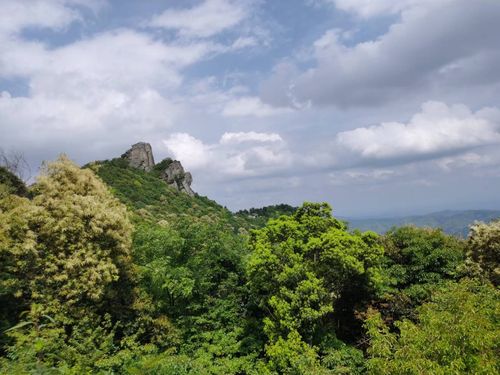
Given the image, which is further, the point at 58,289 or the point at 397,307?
the point at 397,307

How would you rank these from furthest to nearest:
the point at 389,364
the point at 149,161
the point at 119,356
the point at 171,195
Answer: the point at 149,161 < the point at 171,195 < the point at 119,356 < the point at 389,364

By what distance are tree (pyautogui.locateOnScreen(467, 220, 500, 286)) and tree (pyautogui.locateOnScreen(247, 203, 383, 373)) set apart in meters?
5.90

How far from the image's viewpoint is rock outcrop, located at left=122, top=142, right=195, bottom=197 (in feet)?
333

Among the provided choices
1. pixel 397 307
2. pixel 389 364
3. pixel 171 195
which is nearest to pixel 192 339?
pixel 397 307

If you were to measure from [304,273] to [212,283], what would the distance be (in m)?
6.50

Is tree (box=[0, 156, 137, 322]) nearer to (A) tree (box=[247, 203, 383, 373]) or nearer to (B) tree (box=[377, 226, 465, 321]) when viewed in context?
(A) tree (box=[247, 203, 383, 373])

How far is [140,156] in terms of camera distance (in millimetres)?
104812

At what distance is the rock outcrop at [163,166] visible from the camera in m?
101

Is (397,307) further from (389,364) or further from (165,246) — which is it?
(165,246)

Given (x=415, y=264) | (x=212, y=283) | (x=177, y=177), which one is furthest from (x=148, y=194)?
(x=415, y=264)

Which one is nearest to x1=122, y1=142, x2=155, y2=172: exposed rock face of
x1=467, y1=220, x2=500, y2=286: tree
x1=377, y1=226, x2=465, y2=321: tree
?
x1=377, y1=226, x2=465, y2=321: tree

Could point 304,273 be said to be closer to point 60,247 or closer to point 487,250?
point 487,250

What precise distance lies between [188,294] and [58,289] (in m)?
6.93

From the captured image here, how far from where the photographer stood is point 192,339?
74.6 ft
